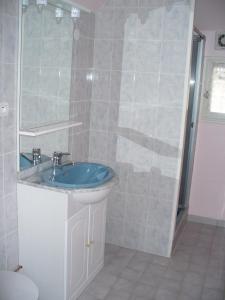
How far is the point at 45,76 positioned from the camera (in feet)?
8.22

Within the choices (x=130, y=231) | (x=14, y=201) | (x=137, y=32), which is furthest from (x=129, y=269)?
(x=137, y=32)

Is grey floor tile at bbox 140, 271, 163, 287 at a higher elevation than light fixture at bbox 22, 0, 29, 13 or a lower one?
lower

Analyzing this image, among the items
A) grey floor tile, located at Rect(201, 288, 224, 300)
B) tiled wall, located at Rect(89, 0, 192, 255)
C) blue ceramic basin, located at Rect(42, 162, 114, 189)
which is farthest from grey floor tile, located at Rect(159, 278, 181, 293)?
blue ceramic basin, located at Rect(42, 162, 114, 189)

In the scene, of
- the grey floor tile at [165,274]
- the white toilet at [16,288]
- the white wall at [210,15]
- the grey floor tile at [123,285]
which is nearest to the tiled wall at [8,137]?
the white toilet at [16,288]

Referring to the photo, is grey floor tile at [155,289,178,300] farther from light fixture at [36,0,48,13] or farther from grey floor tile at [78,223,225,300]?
light fixture at [36,0,48,13]

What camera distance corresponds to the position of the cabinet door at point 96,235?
253cm

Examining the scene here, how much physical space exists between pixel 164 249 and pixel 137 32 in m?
1.85

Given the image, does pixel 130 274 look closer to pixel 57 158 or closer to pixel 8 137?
pixel 57 158

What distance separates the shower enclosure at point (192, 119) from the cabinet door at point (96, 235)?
1042mm

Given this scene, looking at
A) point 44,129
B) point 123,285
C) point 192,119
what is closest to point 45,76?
point 44,129

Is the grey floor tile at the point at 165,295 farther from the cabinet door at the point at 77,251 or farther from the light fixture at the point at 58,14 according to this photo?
the light fixture at the point at 58,14

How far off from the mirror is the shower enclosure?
4.38ft

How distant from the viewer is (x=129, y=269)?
2.85 metres

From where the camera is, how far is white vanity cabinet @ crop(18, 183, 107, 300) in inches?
85.7
